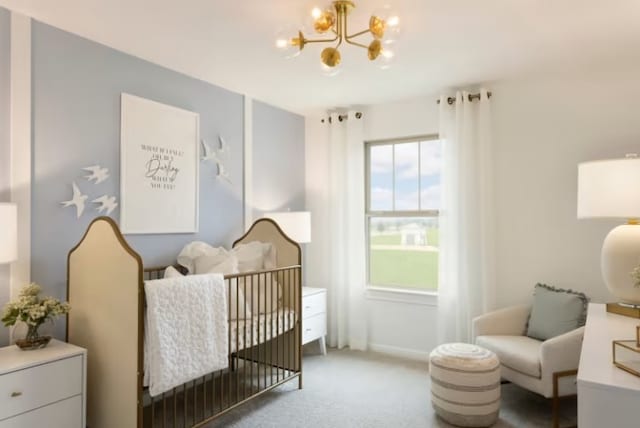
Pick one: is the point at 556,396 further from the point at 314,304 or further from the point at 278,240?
the point at 278,240

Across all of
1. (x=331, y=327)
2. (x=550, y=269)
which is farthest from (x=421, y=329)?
(x=550, y=269)

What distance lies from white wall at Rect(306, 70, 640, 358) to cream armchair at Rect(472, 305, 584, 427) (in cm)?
40

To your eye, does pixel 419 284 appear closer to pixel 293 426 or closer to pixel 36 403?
pixel 293 426

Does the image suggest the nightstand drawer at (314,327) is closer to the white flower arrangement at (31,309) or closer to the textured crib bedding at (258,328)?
the textured crib bedding at (258,328)

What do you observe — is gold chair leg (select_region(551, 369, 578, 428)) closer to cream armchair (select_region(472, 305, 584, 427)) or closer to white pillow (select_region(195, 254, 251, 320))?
cream armchair (select_region(472, 305, 584, 427))

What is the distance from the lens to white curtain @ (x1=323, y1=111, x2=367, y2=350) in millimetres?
4094

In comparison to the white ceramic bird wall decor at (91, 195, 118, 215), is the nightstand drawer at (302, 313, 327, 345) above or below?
below

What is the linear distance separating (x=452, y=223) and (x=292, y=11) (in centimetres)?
218

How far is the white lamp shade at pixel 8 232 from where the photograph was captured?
6.32 feet

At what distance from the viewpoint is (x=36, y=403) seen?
6.32 ft

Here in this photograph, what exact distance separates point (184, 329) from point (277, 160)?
2.25 m

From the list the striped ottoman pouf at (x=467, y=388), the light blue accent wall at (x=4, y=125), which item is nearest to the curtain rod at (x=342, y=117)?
the striped ottoman pouf at (x=467, y=388)

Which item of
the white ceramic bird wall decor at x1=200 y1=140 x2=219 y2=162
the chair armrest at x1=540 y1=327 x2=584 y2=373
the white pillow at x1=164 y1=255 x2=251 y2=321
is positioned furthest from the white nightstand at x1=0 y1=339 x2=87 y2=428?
the chair armrest at x1=540 y1=327 x2=584 y2=373

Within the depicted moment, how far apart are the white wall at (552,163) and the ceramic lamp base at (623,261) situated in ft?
3.36
